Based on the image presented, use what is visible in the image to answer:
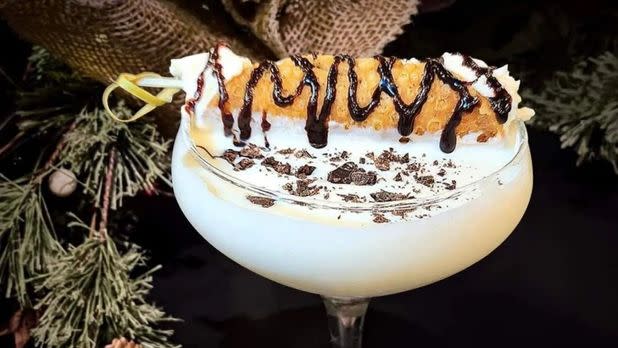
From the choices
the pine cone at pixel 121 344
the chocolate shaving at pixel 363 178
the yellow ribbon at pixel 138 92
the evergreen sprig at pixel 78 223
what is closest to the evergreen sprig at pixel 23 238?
the evergreen sprig at pixel 78 223

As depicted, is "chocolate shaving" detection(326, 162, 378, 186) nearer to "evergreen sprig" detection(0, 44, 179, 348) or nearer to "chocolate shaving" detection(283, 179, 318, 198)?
"chocolate shaving" detection(283, 179, 318, 198)

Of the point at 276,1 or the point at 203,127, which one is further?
the point at 276,1

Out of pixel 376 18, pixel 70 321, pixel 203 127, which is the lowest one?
pixel 70 321

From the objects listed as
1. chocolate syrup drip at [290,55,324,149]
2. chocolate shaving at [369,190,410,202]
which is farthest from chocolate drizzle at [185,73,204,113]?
chocolate shaving at [369,190,410,202]

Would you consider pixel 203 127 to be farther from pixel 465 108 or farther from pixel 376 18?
pixel 376 18

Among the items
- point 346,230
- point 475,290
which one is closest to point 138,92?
point 346,230

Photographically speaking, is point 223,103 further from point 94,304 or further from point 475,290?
point 475,290

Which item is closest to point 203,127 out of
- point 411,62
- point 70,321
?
point 411,62
